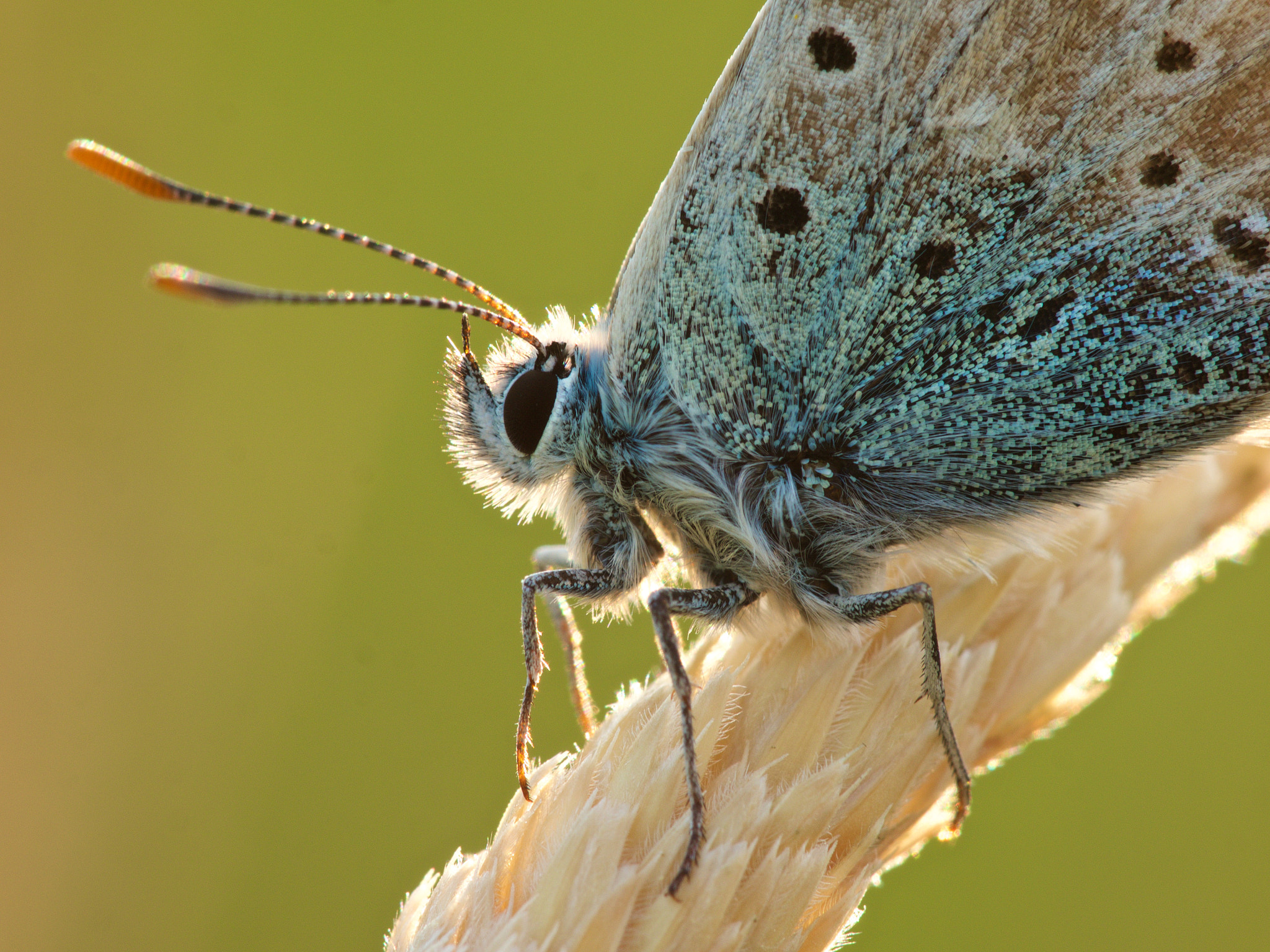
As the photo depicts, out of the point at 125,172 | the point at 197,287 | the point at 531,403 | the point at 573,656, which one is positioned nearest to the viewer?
the point at 197,287

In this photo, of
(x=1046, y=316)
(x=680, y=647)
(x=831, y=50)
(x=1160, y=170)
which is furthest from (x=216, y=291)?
(x=1160, y=170)

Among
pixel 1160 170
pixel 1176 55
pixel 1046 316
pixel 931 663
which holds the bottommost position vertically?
pixel 931 663

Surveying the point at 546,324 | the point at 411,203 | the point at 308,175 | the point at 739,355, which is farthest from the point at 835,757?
the point at 308,175

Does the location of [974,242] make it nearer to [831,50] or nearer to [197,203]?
[831,50]

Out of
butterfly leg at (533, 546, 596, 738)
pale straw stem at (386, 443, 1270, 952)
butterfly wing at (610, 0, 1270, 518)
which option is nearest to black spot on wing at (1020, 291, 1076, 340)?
butterfly wing at (610, 0, 1270, 518)

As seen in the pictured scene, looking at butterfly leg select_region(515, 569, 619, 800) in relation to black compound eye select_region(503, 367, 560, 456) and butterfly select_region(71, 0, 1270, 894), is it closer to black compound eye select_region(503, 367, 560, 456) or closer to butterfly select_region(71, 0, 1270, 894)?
butterfly select_region(71, 0, 1270, 894)

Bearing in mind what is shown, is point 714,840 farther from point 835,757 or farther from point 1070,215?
point 1070,215

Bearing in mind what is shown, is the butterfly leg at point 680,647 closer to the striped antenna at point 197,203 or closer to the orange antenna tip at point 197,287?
the striped antenna at point 197,203
